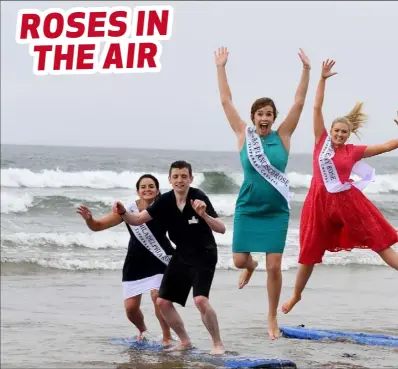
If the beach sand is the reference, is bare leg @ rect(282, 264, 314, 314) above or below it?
above

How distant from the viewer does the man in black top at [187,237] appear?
7.54 m

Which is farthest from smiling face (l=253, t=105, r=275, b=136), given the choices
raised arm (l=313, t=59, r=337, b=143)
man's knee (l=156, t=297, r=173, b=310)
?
man's knee (l=156, t=297, r=173, b=310)

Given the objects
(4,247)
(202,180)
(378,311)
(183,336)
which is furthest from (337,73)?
(202,180)

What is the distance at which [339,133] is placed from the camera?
27.2 feet

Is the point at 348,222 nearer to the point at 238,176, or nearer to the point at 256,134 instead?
the point at 256,134

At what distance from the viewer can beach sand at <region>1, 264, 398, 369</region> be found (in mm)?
7723

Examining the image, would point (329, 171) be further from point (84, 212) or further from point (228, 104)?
point (84, 212)

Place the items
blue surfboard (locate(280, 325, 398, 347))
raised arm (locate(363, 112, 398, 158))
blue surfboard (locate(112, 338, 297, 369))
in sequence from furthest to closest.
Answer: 1. blue surfboard (locate(280, 325, 398, 347))
2. raised arm (locate(363, 112, 398, 158))
3. blue surfboard (locate(112, 338, 297, 369))

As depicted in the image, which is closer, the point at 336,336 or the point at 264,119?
the point at 264,119

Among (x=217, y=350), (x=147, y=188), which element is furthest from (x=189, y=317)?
(x=217, y=350)

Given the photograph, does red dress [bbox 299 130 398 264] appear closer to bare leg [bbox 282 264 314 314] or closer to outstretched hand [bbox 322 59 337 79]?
bare leg [bbox 282 264 314 314]

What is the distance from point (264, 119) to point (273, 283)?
148cm

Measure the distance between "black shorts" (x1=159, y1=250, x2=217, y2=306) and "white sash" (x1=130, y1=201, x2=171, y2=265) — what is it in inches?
19.7

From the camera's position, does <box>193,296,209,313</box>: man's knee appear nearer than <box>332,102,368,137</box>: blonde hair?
Yes
